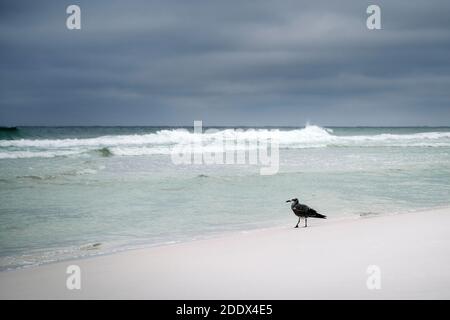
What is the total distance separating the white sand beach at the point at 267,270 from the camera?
3785 mm

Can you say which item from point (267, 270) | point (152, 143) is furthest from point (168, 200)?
point (152, 143)

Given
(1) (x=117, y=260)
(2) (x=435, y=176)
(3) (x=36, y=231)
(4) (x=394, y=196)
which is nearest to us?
(1) (x=117, y=260)

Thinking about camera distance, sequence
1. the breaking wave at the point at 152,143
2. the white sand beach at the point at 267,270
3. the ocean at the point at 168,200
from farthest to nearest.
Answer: the breaking wave at the point at 152,143 < the ocean at the point at 168,200 < the white sand beach at the point at 267,270

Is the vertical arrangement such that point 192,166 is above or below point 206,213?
above

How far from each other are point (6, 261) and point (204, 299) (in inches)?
107

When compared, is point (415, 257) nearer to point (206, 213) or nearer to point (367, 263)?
point (367, 263)

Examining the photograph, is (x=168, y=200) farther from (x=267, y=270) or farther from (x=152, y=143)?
(x=152, y=143)

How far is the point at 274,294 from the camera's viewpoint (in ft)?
12.2

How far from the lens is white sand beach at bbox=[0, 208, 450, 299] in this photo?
379 centimetres

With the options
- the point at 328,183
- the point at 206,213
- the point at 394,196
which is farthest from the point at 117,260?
the point at 328,183

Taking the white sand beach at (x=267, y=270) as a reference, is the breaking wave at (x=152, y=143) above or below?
above

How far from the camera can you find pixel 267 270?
434 cm

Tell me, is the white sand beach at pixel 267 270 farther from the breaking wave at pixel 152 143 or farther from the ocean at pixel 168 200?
the breaking wave at pixel 152 143

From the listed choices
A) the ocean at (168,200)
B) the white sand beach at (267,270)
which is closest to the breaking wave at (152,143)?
the ocean at (168,200)
